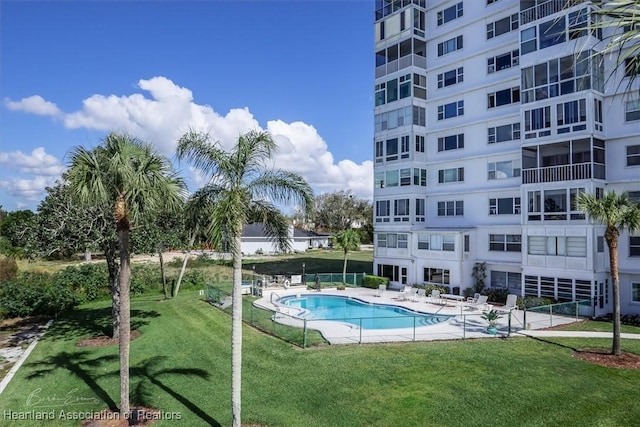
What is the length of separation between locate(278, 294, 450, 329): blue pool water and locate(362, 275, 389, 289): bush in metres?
4.74

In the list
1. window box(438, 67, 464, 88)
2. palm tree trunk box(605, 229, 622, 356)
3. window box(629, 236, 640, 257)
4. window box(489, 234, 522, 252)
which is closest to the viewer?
palm tree trunk box(605, 229, 622, 356)

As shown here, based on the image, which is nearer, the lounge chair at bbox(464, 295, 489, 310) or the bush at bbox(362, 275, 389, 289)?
the lounge chair at bbox(464, 295, 489, 310)

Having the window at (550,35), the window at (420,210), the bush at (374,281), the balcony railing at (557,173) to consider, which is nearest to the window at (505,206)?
the balcony railing at (557,173)

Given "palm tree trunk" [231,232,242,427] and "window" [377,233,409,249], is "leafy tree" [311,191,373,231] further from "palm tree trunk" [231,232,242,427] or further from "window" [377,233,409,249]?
"palm tree trunk" [231,232,242,427]

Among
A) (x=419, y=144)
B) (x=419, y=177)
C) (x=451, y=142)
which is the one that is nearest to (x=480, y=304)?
(x=419, y=177)

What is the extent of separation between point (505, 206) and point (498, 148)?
4.09m

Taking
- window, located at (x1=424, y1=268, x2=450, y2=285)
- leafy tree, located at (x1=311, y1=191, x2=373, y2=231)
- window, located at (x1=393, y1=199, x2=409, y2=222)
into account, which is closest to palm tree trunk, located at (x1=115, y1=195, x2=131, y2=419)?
window, located at (x1=424, y1=268, x2=450, y2=285)

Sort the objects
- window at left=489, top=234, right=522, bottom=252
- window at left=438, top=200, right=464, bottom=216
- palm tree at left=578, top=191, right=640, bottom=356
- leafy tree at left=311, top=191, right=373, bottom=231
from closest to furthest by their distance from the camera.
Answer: palm tree at left=578, top=191, right=640, bottom=356, window at left=489, top=234, right=522, bottom=252, window at left=438, top=200, right=464, bottom=216, leafy tree at left=311, top=191, right=373, bottom=231

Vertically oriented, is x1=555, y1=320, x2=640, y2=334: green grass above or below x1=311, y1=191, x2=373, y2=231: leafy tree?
below

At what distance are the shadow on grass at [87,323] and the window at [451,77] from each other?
26737mm

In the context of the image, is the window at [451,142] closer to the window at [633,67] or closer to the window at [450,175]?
the window at [450,175]

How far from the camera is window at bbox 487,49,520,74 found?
30875mm

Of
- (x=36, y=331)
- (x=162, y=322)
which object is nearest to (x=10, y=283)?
(x=36, y=331)

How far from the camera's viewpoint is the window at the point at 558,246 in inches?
991
